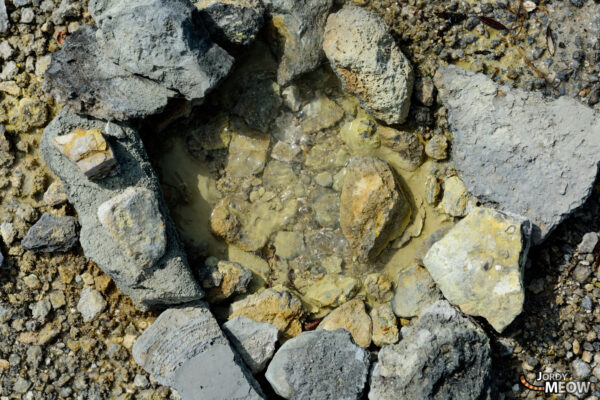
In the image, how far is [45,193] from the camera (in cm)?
338

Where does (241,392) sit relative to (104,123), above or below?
below

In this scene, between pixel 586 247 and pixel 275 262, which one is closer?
pixel 586 247

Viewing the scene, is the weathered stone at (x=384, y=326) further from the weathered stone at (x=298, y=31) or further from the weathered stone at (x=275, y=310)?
the weathered stone at (x=298, y=31)

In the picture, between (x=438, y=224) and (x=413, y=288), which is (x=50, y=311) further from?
(x=438, y=224)

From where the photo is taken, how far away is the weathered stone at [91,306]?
11.0 ft

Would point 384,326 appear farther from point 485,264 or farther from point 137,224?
point 137,224

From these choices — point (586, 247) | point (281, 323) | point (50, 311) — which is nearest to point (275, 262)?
point (281, 323)

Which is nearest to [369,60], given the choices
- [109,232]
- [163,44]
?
[163,44]

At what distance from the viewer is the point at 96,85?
10.4 ft

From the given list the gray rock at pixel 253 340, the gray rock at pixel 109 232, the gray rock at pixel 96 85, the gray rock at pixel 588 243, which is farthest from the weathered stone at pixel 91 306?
the gray rock at pixel 588 243

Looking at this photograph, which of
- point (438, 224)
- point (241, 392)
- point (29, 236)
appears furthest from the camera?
point (438, 224)

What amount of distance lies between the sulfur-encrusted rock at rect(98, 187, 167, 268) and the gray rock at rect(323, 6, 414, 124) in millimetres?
1332

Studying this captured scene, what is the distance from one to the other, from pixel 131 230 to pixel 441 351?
1.79 meters

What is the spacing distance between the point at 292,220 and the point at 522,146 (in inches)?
55.9
